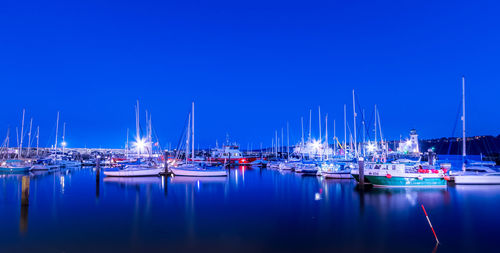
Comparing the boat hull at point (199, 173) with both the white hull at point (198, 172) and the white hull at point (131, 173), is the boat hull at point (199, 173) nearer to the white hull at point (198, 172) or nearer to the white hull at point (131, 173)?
the white hull at point (198, 172)

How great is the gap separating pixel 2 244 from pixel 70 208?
8.44 metres

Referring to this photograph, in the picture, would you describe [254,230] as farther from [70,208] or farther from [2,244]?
[70,208]

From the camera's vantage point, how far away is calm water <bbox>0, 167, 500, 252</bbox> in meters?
12.6

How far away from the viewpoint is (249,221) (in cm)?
1698

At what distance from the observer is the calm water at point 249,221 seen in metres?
12.6

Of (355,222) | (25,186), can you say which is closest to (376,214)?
(355,222)

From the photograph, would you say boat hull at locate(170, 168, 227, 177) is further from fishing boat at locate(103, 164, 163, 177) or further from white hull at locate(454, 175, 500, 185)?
white hull at locate(454, 175, 500, 185)

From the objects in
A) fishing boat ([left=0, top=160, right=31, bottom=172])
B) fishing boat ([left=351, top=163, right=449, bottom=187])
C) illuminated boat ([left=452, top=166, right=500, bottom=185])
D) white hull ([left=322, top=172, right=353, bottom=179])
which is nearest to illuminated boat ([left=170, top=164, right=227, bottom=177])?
white hull ([left=322, top=172, right=353, bottom=179])

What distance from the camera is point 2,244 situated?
12.6m

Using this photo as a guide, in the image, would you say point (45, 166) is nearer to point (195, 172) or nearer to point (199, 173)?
point (195, 172)

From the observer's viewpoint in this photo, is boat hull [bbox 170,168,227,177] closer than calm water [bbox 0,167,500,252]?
No

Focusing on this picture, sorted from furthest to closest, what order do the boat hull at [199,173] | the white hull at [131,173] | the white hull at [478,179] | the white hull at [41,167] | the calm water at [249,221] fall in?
1. the white hull at [41,167]
2. the boat hull at [199,173]
3. the white hull at [131,173]
4. the white hull at [478,179]
5. the calm water at [249,221]

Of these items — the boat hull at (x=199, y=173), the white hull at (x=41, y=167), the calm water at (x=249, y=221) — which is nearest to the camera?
the calm water at (x=249, y=221)

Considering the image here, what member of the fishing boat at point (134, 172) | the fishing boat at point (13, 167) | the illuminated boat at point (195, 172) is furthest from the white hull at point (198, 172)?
the fishing boat at point (13, 167)
